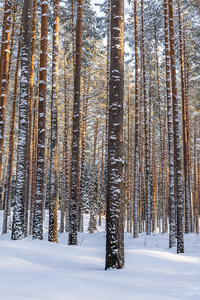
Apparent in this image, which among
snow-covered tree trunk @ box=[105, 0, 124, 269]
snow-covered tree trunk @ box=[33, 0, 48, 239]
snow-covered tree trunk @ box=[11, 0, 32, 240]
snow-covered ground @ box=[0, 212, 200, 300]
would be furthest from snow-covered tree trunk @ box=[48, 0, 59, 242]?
snow-covered tree trunk @ box=[105, 0, 124, 269]

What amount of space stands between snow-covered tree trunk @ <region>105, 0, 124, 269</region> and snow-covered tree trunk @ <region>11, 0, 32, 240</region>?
13.8 feet

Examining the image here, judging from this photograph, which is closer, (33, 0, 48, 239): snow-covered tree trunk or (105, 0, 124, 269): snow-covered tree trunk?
(105, 0, 124, 269): snow-covered tree trunk

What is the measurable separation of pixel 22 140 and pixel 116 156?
174 inches

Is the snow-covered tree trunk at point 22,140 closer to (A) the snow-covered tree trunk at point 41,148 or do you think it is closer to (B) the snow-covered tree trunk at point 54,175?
(A) the snow-covered tree trunk at point 41,148

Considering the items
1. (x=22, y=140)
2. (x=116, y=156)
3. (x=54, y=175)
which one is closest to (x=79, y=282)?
(x=116, y=156)

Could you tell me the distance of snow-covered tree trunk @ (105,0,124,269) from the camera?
505 cm

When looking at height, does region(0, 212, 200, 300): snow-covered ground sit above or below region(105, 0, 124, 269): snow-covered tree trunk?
below

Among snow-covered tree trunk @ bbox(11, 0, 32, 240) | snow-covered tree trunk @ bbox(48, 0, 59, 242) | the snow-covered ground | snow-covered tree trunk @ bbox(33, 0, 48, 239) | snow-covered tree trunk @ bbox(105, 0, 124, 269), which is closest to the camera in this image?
the snow-covered ground

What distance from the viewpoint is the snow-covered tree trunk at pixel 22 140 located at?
8336 mm

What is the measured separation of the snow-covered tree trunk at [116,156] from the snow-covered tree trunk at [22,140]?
13.8 ft

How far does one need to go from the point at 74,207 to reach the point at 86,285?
6292 mm

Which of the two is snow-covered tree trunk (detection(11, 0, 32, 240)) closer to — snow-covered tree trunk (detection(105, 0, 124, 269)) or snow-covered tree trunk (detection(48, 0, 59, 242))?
snow-covered tree trunk (detection(48, 0, 59, 242))

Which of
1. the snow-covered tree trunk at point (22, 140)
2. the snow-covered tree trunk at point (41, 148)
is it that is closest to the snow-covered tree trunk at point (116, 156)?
the snow-covered tree trunk at point (22, 140)

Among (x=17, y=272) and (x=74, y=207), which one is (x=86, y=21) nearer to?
(x=74, y=207)
